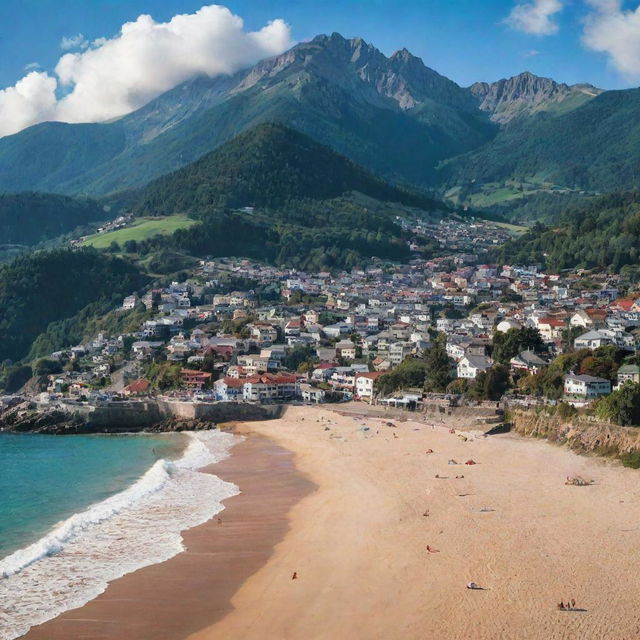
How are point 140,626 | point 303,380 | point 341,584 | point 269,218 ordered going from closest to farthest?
point 140,626
point 341,584
point 303,380
point 269,218

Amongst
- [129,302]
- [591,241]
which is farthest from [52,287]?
[591,241]

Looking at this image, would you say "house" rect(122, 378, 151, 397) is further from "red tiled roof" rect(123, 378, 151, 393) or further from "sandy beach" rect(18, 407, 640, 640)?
"sandy beach" rect(18, 407, 640, 640)

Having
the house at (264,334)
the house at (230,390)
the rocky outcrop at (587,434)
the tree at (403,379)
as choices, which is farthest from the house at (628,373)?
the house at (264,334)

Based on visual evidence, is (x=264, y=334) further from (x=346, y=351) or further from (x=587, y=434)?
(x=587, y=434)

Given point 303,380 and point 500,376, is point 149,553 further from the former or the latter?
point 303,380

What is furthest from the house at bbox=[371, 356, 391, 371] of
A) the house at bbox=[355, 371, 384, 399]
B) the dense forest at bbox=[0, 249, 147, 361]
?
the dense forest at bbox=[0, 249, 147, 361]

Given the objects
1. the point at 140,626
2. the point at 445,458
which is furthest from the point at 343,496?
the point at 140,626

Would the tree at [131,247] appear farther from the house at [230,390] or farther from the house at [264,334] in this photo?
the house at [230,390]
